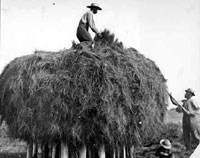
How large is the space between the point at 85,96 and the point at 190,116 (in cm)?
292

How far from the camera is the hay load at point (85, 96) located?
344 cm

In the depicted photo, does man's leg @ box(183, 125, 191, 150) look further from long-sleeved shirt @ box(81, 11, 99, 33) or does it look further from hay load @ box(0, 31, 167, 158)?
long-sleeved shirt @ box(81, 11, 99, 33)

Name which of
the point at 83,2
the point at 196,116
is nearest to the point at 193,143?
the point at 196,116

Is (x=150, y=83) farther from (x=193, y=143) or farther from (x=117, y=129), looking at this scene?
(x=193, y=143)

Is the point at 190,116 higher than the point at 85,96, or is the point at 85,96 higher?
the point at 85,96

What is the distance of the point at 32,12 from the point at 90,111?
3.44m

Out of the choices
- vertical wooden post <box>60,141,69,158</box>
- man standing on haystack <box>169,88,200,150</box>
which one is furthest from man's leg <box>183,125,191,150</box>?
vertical wooden post <box>60,141,69,158</box>

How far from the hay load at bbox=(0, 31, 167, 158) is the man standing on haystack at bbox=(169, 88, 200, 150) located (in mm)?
1482

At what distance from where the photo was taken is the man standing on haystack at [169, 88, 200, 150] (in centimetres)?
516

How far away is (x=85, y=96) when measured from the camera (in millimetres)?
3398

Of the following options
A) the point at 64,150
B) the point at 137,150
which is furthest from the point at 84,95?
the point at 137,150

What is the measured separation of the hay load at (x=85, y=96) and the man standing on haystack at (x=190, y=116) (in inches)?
58.3

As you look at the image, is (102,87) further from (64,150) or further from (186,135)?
(186,135)

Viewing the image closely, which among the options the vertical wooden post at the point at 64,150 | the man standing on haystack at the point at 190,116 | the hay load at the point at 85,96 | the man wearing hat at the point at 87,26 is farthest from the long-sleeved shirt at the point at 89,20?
the man standing on haystack at the point at 190,116
